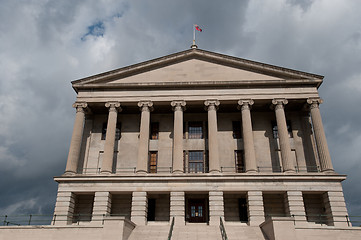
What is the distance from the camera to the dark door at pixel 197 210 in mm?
30891

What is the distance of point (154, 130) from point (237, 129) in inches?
370

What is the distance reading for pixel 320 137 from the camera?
3088 centimetres

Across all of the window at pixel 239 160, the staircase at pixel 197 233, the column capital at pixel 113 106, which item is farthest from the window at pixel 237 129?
the column capital at pixel 113 106

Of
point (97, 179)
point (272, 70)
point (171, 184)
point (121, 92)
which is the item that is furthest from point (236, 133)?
point (97, 179)

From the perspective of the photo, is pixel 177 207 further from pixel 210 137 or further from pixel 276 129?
pixel 276 129

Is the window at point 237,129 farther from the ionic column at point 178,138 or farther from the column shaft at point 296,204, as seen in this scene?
the column shaft at point 296,204

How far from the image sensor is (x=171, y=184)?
96.5 feet

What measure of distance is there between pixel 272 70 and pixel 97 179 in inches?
833


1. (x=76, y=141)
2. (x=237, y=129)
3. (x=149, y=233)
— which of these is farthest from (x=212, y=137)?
(x=76, y=141)

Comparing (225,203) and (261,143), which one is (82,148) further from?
(261,143)

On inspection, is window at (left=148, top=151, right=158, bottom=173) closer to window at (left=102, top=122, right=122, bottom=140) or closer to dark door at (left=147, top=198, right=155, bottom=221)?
dark door at (left=147, top=198, right=155, bottom=221)

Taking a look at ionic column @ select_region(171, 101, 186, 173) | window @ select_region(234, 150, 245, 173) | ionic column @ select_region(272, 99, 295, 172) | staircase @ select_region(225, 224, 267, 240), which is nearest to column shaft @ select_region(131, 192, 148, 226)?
ionic column @ select_region(171, 101, 186, 173)

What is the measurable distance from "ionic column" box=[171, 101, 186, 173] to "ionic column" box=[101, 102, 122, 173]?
6220 mm

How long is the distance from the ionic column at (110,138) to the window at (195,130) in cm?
810
